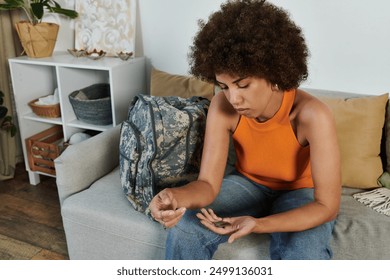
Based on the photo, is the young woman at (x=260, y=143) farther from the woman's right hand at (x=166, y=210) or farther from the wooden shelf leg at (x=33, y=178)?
the wooden shelf leg at (x=33, y=178)

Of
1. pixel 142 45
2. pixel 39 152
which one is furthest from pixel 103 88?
pixel 39 152

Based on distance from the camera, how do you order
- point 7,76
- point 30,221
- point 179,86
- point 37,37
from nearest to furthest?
1. point 179,86
2. point 30,221
3. point 37,37
4. point 7,76

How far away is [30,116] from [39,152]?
0.21 metres

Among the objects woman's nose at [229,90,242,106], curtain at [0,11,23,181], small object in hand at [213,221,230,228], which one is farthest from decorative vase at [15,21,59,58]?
small object in hand at [213,221,230,228]

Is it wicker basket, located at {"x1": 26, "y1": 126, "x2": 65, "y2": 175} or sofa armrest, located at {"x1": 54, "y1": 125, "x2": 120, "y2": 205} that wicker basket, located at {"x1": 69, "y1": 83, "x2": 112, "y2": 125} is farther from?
sofa armrest, located at {"x1": 54, "y1": 125, "x2": 120, "y2": 205}

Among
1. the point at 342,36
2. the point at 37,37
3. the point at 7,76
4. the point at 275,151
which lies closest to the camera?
the point at 275,151

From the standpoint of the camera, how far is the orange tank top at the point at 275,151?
3.89 ft

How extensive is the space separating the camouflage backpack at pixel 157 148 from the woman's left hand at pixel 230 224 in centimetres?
36

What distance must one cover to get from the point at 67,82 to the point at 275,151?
4.37 ft

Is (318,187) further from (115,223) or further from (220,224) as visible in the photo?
→ (115,223)

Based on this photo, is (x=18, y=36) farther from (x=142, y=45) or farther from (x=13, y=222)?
(x=13, y=222)

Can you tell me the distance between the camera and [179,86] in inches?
73.3

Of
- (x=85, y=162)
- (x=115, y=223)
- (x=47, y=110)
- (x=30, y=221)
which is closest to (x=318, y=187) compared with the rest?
(x=115, y=223)

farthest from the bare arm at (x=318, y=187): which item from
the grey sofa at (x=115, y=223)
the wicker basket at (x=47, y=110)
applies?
the wicker basket at (x=47, y=110)
